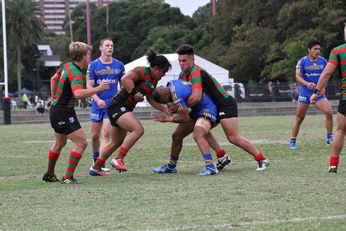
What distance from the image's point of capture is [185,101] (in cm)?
1099

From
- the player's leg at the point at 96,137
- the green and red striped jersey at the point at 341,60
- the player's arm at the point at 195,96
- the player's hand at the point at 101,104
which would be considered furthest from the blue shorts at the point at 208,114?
the player's leg at the point at 96,137

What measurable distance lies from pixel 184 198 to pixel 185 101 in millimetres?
2586

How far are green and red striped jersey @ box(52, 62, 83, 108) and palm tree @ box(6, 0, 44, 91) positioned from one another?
89905 millimetres

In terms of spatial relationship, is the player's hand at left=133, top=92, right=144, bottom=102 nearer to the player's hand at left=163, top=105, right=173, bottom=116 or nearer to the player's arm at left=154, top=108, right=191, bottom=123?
the player's hand at left=163, top=105, right=173, bottom=116

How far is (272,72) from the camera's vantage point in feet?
202

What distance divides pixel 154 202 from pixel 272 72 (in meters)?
54.0

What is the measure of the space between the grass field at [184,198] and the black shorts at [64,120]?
73 cm

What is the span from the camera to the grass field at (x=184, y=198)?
7.13 m

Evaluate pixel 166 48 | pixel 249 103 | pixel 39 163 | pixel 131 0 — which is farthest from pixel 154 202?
pixel 131 0

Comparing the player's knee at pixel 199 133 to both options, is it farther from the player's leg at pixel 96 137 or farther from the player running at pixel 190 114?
the player's leg at pixel 96 137

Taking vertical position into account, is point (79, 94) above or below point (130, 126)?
above

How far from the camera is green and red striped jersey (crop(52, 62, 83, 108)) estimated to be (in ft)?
34.8

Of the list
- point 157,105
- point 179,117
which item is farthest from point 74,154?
point 179,117

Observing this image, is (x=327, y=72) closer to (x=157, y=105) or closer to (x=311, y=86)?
(x=157, y=105)
